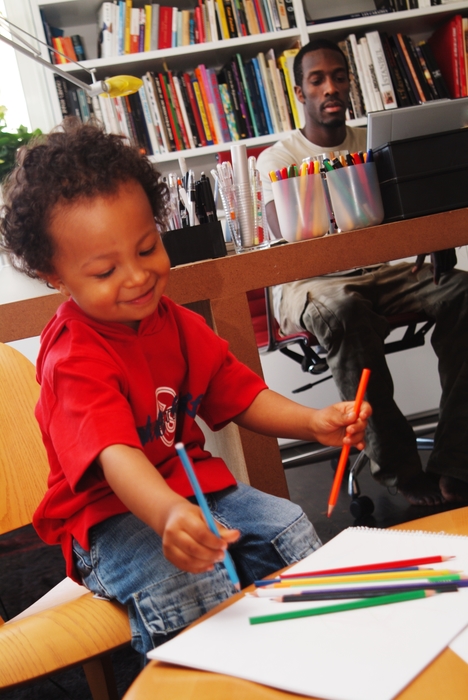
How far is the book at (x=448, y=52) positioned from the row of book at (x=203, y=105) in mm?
642

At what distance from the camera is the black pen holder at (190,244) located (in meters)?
1.12

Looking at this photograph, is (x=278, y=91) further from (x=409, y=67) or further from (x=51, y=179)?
(x=51, y=179)

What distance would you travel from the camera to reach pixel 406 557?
595mm

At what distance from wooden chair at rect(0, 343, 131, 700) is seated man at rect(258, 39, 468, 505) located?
2.83 ft

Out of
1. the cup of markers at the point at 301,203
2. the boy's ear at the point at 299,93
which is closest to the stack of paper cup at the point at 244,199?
the cup of markers at the point at 301,203

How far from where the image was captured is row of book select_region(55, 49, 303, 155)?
2.77 m

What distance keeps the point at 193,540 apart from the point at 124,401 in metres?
0.25

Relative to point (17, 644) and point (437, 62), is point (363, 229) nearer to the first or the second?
point (17, 644)

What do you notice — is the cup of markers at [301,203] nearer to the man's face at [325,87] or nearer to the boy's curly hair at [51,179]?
the boy's curly hair at [51,179]

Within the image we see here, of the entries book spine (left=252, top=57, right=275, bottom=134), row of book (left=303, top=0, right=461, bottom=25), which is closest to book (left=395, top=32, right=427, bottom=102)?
row of book (left=303, top=0, right=461, bottom=25)

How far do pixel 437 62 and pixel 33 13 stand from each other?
162 cm

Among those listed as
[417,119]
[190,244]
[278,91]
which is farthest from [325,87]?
[190,244]

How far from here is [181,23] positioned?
8.95 feet

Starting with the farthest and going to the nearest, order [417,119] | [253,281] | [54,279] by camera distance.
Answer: [417,119]
[253,281]
[54,279]
